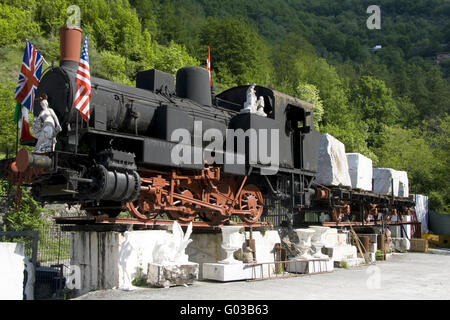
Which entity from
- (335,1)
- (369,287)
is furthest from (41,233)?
(335,1)

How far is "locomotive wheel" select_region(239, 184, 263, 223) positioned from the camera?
11852 millimetres

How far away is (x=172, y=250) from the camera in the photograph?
8.77m

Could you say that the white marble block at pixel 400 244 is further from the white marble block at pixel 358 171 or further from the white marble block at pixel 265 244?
the white marble block at pixel 265 244

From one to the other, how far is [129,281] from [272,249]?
15.0ft

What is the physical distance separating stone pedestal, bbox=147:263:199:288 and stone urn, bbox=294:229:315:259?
162 inches

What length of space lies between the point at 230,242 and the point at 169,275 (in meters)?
1.87

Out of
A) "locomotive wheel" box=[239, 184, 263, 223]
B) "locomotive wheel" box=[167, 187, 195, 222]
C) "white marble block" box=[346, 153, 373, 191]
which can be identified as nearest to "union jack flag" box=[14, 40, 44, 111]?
"locomotive wheel" box=[167, 187, 195, 222]

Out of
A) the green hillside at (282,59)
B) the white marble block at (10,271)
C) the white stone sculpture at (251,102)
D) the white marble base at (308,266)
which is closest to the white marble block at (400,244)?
the white marble base at (308,266)

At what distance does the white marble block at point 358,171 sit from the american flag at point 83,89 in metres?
11.7

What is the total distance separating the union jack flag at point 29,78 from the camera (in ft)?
31.4

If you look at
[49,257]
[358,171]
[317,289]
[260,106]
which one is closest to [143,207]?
[317,289]

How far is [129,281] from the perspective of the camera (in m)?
8.48

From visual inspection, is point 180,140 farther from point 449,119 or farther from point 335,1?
point 335,1

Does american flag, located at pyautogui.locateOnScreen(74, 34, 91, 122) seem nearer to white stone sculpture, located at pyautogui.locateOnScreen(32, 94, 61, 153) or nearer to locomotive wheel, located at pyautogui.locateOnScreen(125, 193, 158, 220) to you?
white stone sculpture, located at pyautogui.locateOnScreen(32, 94, 61, 153)
